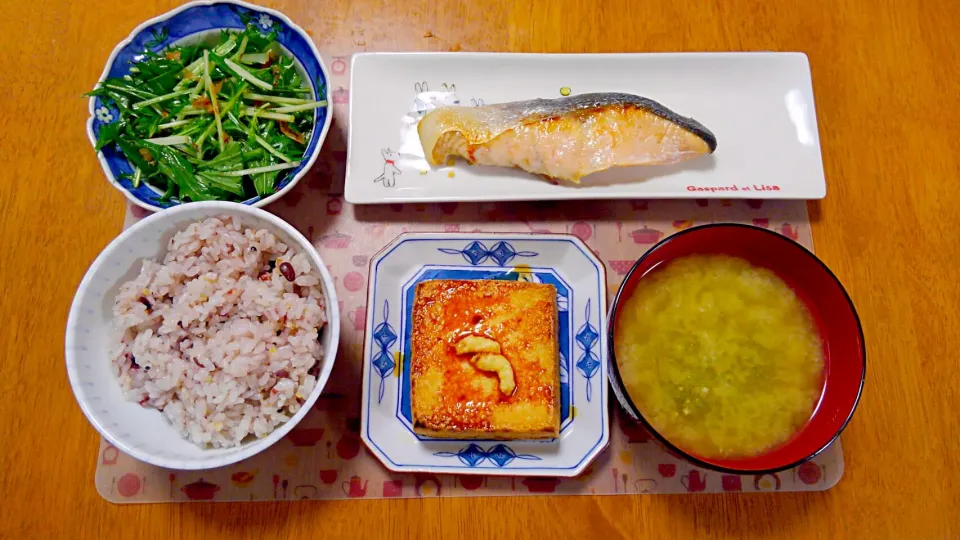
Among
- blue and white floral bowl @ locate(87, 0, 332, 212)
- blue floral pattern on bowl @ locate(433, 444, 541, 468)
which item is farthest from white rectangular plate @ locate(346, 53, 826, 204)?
blue floral pattern on bowl @ locate(433, 444, 541, 468)

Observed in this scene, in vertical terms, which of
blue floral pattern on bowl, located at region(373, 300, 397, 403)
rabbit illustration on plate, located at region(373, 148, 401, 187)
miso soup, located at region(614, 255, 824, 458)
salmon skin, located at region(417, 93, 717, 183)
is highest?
salmon skin, located at region(417, 93, 717, 183)

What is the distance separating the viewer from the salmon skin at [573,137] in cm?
150

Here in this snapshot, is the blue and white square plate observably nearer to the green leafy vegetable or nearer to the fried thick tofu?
the fried thick tofu

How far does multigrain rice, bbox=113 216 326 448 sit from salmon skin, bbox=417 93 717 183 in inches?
20.2

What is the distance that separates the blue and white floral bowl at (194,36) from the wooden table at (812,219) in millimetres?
179

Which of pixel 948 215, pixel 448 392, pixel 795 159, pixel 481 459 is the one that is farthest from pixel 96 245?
pixel 948 215

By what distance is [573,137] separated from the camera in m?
1.51

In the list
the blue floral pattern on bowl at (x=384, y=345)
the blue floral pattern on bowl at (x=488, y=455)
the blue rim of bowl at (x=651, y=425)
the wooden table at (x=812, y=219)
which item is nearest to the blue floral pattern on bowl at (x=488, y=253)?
the blue floral pattern on bowl at (x=384, y=345)

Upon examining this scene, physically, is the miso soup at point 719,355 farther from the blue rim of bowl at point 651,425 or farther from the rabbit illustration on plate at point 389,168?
the rabbit illustration on plate at point 389,168

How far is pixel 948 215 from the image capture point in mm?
1557

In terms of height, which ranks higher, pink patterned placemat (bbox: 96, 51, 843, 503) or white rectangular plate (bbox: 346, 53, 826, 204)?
white rectangular plate (bbox: 346, 53, 826, 204)

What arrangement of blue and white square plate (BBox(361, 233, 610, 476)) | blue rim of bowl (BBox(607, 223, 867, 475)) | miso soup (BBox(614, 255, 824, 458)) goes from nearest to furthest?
1. blue rim of bowl (BBox(607, 223, 867, 475))
2. miso soup (BBox(614, 255, 824, 458))
3. blue and white square plate (BBox(361, 233, 610, 476))

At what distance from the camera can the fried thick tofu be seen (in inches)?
50.4

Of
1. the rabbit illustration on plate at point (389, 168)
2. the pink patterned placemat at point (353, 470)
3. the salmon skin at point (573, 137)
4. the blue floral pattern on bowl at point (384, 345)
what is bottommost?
the pink patterned placemat at point (353, 470)
